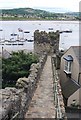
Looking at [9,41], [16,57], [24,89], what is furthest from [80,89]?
[9,41]

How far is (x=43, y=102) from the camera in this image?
10.2m

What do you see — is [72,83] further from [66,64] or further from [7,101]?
[7,101]

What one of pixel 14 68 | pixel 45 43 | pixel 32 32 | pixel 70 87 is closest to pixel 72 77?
pixel 70 87

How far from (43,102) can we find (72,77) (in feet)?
27.8

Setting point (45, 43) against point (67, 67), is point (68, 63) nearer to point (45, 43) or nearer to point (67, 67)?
point (67, 67)

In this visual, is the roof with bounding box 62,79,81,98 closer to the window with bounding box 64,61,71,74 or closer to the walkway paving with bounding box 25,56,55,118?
the window with bounding box 64,61,71,74

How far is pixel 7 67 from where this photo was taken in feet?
59.1

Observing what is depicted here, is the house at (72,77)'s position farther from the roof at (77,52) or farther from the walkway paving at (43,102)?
the walkway paving at (43,102)

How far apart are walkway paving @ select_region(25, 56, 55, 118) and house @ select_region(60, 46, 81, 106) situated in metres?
2.05

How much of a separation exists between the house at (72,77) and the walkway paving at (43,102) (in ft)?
6.74

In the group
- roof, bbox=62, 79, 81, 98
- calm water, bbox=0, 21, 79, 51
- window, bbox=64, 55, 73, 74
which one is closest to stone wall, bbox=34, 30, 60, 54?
window, bbox=64, 55, 73, 74

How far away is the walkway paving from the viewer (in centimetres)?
891

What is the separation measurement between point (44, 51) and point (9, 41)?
3985cm

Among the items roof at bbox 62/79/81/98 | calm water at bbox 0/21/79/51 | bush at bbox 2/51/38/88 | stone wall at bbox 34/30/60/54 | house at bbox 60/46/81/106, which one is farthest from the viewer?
calm water at bbox 0/21/79/51
